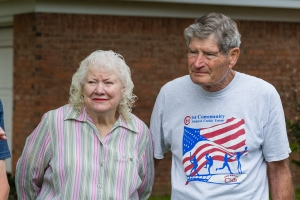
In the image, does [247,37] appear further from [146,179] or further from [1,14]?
[146,179]

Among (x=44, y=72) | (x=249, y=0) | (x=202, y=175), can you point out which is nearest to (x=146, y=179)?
(x=202, y=175)

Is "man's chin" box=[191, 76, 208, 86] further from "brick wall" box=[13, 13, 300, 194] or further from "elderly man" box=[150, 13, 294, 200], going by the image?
"brick wall" box=[13, 13, 300, 194]

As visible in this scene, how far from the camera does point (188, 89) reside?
505 centimetres

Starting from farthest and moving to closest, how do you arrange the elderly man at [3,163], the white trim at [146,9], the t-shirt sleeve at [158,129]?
the white trim at [146,9] → the t-shirt sleeve at [158,129] → the elderly man at [3,163]

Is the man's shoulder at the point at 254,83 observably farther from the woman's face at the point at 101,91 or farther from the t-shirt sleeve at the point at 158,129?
the woman's face at the point at 101,91

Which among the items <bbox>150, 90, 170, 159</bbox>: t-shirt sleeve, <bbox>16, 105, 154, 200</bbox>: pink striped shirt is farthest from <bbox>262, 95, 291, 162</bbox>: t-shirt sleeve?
<bbox>16, 105, 154, 200</bbox>: pink striped shirt

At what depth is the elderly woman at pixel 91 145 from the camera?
194 inches

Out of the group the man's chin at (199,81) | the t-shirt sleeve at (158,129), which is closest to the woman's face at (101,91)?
the t-shirt sleeve at (158,129)

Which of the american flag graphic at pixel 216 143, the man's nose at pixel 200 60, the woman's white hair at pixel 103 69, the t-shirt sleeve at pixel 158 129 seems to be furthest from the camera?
the t-shirt sleeve at pixel 158 129

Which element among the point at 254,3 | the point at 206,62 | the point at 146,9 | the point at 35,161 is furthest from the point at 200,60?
the point at 254,3

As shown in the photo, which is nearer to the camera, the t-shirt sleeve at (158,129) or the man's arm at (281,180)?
the man's arm at (281,180)

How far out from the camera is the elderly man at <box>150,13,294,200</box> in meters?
4.77

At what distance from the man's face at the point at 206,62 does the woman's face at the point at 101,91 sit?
0.53 metres

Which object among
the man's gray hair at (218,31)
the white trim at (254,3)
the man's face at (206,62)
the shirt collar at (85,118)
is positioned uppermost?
the white trim at (254,3)
